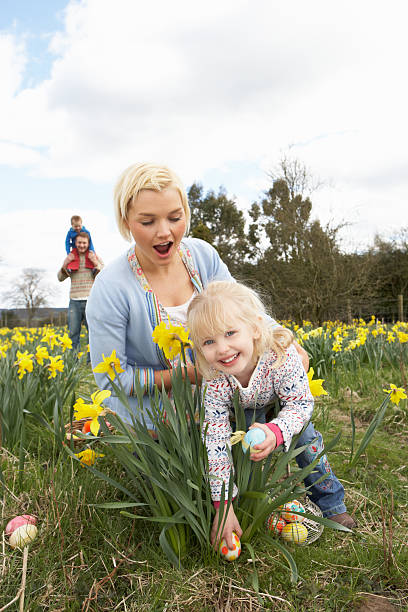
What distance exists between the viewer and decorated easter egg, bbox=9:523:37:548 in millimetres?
1403

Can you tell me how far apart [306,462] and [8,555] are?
1.07 meters

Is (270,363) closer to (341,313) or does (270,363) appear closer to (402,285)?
(341,313)

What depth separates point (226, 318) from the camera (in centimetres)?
144

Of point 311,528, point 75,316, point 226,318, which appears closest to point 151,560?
point 311,528

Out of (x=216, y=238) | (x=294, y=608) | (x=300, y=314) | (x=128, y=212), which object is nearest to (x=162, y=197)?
(x=128, y=212)

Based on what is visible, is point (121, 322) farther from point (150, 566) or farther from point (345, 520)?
point (345, 520)

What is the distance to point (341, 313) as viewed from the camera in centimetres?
1094

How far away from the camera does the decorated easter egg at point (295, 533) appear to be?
1470mm

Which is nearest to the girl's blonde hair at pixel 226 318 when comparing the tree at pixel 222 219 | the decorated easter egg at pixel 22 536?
the decorated easter egg at pixel 22 536

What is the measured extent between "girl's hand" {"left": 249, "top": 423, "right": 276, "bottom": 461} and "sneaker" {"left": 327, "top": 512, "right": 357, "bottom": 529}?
52cm

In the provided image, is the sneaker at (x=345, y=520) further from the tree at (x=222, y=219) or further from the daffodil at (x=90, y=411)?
the tree at (x=222, y=219)

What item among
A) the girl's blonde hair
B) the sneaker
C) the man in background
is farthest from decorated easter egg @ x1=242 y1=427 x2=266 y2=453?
the man in background

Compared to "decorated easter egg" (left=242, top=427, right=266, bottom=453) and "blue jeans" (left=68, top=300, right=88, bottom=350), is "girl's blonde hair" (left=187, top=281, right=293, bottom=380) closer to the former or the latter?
"decorated easter egg" (left=242, top=427, right=266, bottom=453)

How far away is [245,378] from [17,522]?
0.94 metres
